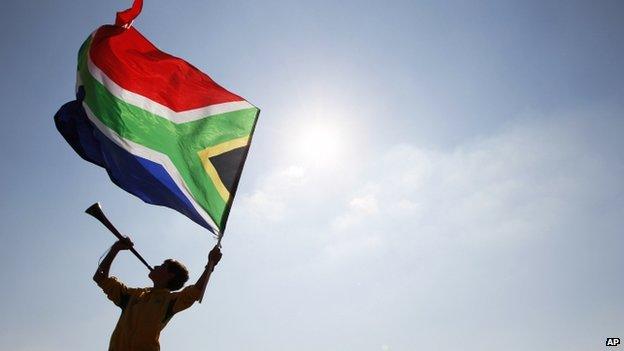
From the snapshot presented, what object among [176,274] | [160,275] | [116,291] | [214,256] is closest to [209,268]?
[214,256]

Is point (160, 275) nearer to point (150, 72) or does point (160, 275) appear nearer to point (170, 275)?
point (170, 275)

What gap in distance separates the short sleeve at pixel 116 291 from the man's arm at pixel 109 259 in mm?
69

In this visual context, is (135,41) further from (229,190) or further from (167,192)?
(229,190)

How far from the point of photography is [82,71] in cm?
680

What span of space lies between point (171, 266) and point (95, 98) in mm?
3467

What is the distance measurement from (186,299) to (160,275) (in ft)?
2.17

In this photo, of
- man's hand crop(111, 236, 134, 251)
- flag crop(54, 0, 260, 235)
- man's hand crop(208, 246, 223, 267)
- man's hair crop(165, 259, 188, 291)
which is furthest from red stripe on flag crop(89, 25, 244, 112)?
man's hand crop(208, 246, 223, 267)

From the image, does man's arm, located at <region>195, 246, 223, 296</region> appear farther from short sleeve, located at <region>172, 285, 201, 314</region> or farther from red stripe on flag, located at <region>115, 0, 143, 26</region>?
red stripe on flag, located at <region>115, 0, 143, 26</region>

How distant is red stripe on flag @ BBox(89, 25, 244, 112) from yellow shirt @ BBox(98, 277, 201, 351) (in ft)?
Result: 10.9

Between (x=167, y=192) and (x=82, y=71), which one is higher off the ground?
(x=82, y=71)

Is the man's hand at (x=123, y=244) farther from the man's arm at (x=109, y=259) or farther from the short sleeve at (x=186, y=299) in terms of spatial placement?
the short sleeve at (x=186, y=299)

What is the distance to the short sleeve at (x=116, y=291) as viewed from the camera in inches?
194

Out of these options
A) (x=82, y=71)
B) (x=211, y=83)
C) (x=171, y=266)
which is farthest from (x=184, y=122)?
(x=171, y=266)

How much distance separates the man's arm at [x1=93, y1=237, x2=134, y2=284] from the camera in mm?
5043
